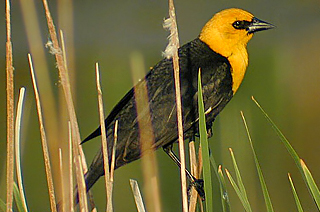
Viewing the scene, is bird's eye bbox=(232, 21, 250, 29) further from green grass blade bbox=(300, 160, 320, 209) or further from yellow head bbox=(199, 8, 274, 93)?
green grass blade bbox=(300, 160, 320, 209)

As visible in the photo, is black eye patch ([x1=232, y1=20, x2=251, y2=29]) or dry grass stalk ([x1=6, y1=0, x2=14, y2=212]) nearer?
dry grass stalk ([x1=6, y1=0, x2=14, y2=212])

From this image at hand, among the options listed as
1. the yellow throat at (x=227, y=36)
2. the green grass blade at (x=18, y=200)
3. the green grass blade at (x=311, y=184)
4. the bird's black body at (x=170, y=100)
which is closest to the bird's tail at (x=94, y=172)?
the bird's black body at (x=170, y=100)

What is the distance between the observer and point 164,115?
6.49 ft

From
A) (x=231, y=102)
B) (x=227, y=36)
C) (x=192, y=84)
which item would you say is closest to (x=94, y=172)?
(x=192, y=84)

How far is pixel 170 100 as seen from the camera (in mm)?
1987

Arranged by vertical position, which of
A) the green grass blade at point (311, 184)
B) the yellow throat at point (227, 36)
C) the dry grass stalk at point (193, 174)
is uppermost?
the yellow throat at point (227, 36)

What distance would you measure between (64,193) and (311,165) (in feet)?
11.0

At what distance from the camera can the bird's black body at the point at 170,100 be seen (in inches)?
75.3

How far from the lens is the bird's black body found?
1.91 meters

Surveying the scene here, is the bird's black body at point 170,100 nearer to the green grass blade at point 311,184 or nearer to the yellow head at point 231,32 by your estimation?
the yellow head at point 231,32

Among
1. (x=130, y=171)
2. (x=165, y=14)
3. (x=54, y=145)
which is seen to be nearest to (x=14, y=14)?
(x=165, y=14)

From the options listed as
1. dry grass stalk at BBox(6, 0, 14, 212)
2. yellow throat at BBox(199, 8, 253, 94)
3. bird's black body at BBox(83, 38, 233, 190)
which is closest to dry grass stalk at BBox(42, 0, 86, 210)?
dry grass stalk at BBox(6, 0, 14, 212)

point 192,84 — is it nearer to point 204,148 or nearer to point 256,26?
point 256,26

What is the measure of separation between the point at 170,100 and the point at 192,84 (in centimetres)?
8
